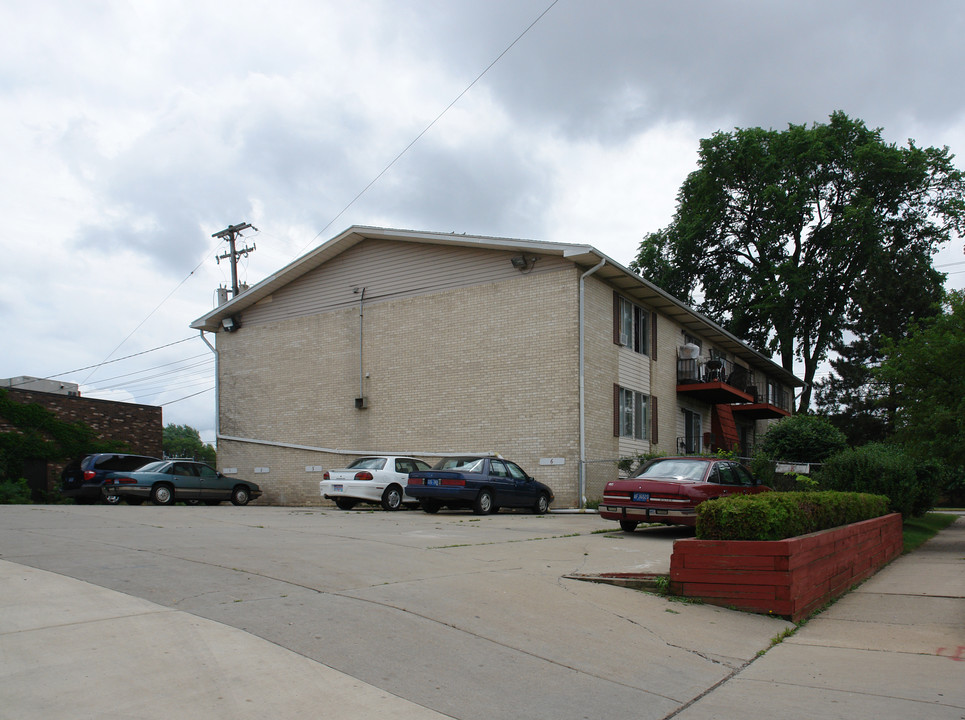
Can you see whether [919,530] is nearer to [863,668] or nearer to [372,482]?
[372,482]

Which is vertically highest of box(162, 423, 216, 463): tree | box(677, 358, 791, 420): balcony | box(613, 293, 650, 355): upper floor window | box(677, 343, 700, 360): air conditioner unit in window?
box(613, 293, 650, 355): upper floor window

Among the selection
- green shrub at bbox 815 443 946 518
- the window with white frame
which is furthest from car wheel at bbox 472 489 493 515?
green shrub at bbox 815 443 946 518

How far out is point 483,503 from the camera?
1841 centimetres

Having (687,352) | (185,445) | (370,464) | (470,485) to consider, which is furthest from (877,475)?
(185,445)

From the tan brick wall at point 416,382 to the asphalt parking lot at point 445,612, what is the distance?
11291 millimetres

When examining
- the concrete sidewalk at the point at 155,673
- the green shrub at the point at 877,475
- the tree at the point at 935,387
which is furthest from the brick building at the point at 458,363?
the concrete sidewalk at the point at 155,673

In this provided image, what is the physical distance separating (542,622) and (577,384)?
50.9ft

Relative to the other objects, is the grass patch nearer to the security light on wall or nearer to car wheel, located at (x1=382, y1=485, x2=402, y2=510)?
car wheel, located at (x1=382, y1=485, x2=402, y2=510)

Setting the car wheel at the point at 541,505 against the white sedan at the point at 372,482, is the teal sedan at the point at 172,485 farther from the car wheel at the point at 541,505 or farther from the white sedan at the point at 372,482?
the car wheel at the point at 541,505

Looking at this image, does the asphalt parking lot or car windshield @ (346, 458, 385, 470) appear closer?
the asphalt parking lot

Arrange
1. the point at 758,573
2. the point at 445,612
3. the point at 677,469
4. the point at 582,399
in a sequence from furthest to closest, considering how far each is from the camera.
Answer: the point at 582,399, the point at 677,469, the point at 758,573, the point at 445,612

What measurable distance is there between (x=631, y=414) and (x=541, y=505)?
6.09m

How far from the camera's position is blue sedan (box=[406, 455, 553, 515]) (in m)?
18.1

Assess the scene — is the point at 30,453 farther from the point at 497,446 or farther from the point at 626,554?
the point at 626,554
